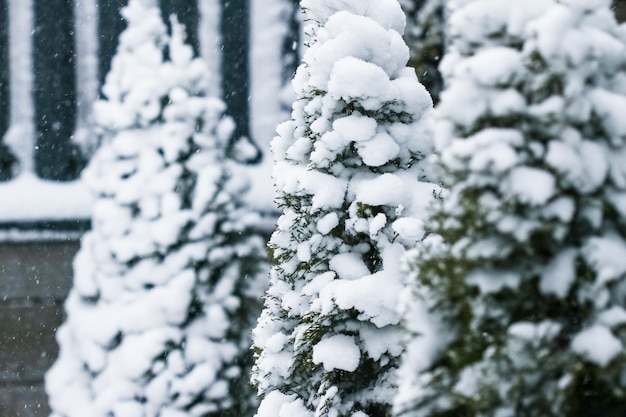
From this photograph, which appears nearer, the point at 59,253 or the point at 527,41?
the point at 527,41

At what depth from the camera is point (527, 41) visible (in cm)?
243

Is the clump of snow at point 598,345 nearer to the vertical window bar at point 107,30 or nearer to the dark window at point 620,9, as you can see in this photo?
the dark window at point 620,9

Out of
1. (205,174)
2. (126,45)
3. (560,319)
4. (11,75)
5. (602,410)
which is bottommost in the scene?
(11,75)

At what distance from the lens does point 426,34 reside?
8055 millimetres

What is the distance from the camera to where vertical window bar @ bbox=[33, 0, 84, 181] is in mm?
8977

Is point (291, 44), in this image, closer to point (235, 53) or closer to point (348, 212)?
point (235, 53)

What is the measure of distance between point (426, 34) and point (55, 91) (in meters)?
3.88

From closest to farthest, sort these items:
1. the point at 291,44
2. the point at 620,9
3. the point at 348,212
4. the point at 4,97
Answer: the point at 348,212
the point at 620,9
the point at 291,44
the point at 4,97

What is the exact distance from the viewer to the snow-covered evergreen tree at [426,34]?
26.3 feet

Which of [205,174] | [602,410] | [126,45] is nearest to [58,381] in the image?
[205,174]

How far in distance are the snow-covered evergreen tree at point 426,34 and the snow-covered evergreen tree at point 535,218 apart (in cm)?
555

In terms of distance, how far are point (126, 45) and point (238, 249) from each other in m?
1.91

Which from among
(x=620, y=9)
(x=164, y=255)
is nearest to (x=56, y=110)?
(x=164, y=255)

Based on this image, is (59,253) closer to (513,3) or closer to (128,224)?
(128,224)
